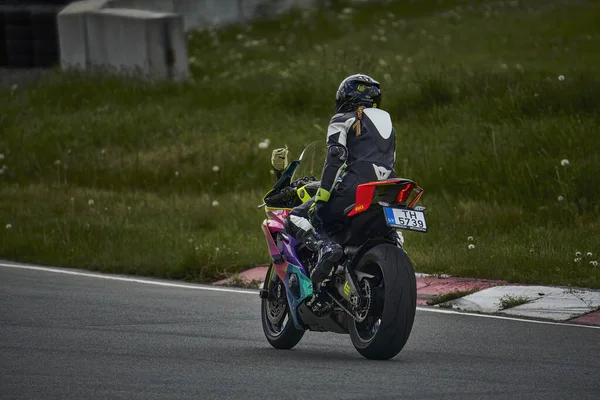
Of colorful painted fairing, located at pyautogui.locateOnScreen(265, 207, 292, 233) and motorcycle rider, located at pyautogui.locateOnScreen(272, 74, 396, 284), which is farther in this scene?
colorful painted fairing, located at pyautogui.locateOnScreen(265, 207, 292, 233)

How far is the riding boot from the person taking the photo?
8.87 m

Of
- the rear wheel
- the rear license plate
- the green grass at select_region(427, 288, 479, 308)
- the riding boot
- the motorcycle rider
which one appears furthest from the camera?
the green grass at select_region(427, 288, 479, 308)

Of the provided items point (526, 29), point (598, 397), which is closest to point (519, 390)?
point (598, 397)

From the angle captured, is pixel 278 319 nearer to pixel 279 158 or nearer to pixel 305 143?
pixel 279 158

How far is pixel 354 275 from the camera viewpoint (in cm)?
879

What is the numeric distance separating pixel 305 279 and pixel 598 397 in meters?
2.61

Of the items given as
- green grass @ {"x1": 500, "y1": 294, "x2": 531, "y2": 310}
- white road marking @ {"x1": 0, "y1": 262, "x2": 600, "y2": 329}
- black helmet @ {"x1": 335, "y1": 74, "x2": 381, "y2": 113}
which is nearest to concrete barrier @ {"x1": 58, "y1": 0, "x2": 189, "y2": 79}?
white road marking @ {"x1": 0, "y1": 262, "x2": 600, "y2": 329}

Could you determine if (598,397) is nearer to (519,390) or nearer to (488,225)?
(519,390)

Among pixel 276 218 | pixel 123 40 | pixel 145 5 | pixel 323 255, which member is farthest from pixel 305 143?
pixel 323 255

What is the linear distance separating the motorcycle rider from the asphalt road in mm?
820

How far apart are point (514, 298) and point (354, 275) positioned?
9.76ft

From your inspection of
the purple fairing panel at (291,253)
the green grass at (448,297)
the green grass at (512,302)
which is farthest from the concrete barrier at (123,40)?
the purple fairing panel at (291,253)

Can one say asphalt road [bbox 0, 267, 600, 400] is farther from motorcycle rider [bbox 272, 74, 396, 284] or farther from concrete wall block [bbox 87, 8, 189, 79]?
concrete wall block [bbox 87, 8, 189, 79]

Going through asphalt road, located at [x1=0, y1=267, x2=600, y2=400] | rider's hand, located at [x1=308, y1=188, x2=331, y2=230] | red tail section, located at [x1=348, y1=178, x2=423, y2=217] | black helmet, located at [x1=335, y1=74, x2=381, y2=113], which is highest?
black helmet, located at [x1=335, y1=74, x2=381, y2=113]
